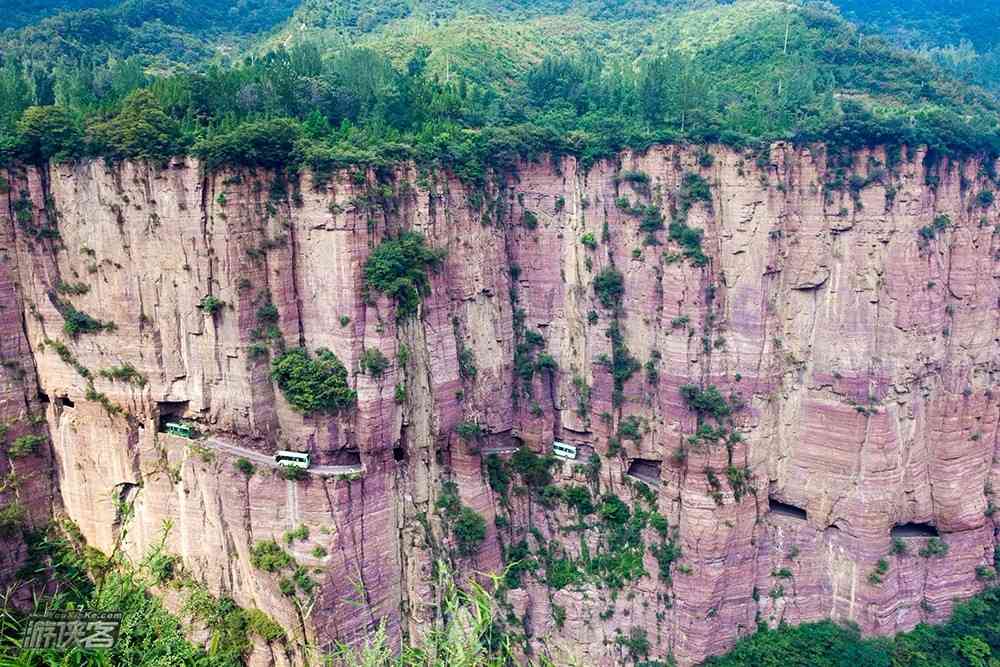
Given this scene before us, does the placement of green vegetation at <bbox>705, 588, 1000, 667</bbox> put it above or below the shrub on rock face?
below

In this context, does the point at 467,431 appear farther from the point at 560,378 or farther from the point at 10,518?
the point at 10,518

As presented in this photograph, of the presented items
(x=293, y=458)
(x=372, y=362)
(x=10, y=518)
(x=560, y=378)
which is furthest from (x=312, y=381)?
(x=560, y=378)

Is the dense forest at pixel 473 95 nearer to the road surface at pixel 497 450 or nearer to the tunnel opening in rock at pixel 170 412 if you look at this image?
the tunnel opening in rock at pixel 170 412

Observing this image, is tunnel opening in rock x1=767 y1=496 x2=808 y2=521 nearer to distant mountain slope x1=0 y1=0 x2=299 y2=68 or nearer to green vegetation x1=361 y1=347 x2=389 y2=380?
green vegetation x1=361 y1=347 x2=389 y2=380

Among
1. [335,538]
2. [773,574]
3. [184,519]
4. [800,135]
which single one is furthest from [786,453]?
[184,519]

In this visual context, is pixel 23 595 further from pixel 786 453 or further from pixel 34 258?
pixel 786 453

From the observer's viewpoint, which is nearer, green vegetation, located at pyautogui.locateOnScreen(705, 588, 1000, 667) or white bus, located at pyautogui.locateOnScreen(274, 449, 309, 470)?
white bus, located at pyautogui.locateOnScreen(274, 449, 309, 470)

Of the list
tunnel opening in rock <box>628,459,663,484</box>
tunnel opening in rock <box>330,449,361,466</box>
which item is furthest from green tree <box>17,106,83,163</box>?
tunnel opening in rock <box>628,459,663,484</box>
